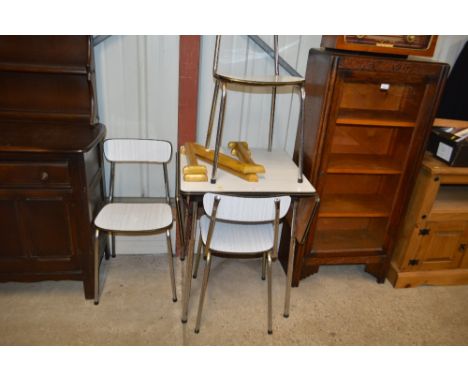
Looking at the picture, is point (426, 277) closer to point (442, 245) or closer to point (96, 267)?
point (442, 245)

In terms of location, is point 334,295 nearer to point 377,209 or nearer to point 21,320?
point 377,209

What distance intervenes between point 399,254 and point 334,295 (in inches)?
20.4

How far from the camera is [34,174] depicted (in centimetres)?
178

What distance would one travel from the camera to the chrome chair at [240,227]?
63.4 inches

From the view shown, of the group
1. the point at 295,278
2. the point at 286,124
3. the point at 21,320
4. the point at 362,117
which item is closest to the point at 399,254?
the point at 295,278

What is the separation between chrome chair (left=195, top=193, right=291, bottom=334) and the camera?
5.28 feet

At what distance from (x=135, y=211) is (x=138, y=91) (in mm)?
730

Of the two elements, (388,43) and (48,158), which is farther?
(388,43)

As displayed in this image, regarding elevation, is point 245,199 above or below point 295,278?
above

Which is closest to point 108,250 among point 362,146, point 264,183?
point 264,183

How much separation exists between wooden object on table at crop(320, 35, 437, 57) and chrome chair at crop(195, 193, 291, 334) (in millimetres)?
879

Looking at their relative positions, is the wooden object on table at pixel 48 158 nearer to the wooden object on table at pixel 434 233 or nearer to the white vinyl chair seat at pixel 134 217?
the white vinyl chair seat at pixel 134 217

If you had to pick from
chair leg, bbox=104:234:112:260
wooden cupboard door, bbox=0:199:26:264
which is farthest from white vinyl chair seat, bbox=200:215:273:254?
wooden cupboard door, bbox=0:199:26:264

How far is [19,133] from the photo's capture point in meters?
1.87
